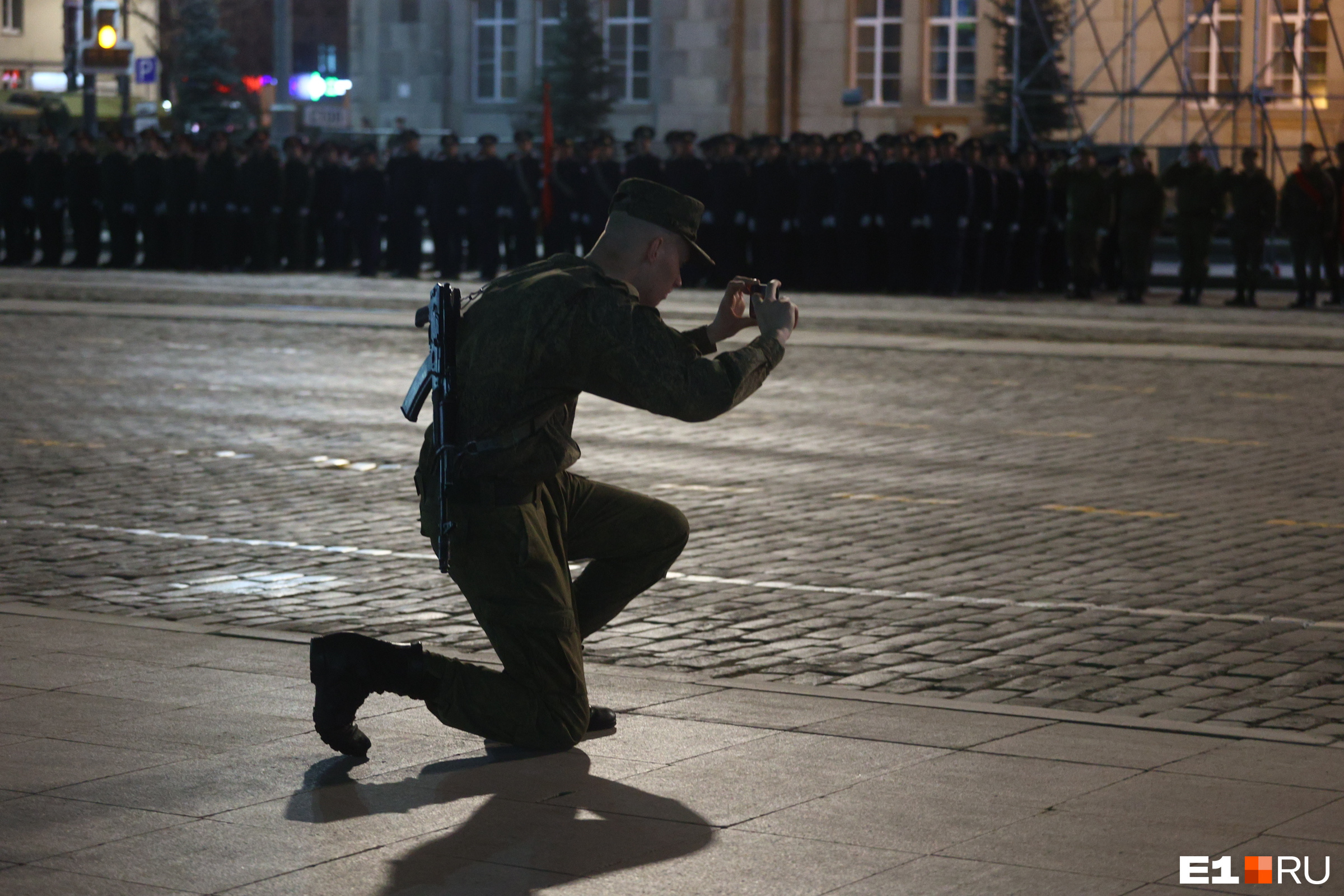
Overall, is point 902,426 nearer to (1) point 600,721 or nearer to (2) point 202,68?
(1) point 600,721

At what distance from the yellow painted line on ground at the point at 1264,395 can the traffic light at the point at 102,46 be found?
69.3 ft

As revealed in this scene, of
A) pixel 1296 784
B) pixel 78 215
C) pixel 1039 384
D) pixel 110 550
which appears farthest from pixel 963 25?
pixel 1296 784

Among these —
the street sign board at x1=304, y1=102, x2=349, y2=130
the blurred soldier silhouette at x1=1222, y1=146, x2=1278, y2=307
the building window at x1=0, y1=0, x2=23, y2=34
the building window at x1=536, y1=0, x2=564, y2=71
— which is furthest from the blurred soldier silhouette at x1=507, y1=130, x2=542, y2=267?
the building window at x1=0, y1=0, x2=23, y2=34

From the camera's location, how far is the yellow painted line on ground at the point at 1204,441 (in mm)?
12977

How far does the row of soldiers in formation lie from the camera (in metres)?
24.8

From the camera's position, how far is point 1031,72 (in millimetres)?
41719

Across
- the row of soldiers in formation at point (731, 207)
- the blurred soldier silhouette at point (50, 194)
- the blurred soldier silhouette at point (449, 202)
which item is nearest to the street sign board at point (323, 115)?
the blurred soldier silhouette at point (50, 194)

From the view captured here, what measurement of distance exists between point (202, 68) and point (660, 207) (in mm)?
59319

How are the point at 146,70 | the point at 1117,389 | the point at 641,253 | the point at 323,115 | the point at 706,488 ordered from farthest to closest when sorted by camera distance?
the point at 323,115, the point at 146,70, the point at 1117,389, the point at 706,488, the point at 641,253

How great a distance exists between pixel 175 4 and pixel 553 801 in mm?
71365

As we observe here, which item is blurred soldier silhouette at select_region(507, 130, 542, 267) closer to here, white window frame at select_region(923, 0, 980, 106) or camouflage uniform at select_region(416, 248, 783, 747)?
white window frame at select_region(923, 0, 980, 106)

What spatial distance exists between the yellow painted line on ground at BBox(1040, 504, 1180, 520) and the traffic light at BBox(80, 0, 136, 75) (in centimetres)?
2458

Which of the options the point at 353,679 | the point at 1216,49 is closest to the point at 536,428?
the point at 353,679

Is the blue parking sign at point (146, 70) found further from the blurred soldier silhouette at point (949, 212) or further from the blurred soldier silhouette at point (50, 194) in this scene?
the blurred soldier silhouette at point (949, 212)
